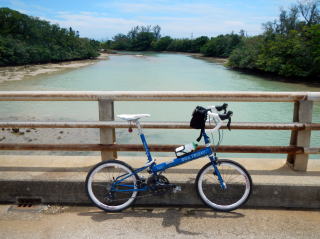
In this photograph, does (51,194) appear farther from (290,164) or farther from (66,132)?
(66,132)

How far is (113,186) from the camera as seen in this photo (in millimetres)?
3318

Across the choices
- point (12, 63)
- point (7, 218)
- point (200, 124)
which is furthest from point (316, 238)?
point (12, 63)

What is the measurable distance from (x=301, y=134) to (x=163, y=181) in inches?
62.8

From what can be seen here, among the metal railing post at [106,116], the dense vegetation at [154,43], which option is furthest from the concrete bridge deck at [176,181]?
the dense vegetation at [154,43]

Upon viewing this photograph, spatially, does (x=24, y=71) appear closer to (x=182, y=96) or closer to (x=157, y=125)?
(x=157, y=125)

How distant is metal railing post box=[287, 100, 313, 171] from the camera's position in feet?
11.5

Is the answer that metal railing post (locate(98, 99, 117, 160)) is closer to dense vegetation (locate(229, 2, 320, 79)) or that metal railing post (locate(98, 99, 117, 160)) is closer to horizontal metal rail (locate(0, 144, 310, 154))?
horizontal metal rail (locate(0, 144, 310, 154))

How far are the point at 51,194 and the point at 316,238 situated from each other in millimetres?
2618

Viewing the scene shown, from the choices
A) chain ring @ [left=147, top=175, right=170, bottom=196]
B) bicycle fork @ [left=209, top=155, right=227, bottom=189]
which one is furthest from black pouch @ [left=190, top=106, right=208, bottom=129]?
chain ring @ [left=147, top=175, right=170, bottom=196]

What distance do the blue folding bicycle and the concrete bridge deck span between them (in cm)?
15

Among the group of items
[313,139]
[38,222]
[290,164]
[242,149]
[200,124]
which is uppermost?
[200,124]

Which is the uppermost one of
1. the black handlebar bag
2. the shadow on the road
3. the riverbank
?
the black handlebar bag

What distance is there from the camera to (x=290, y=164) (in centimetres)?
382

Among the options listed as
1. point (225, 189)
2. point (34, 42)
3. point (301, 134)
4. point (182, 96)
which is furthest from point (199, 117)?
point (34, 42)
